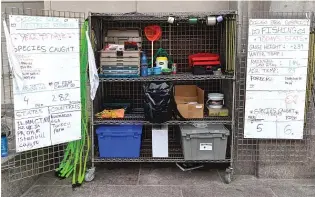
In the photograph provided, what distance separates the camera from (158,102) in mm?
3910

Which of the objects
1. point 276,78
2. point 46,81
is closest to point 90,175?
point 46,81

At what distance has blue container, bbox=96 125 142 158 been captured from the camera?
4.04 meters

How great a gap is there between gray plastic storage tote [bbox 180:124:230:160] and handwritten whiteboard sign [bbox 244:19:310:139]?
34 cm

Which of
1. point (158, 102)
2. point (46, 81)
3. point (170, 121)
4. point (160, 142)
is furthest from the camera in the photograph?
point (160, 142)

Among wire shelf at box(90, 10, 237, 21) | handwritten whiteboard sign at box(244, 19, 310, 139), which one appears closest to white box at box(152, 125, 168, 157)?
handwritten whiteboard sign at box(244, 19, 310, 139)

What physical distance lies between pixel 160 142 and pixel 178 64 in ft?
4.08

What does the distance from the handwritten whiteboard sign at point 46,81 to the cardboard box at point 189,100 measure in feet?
4.38

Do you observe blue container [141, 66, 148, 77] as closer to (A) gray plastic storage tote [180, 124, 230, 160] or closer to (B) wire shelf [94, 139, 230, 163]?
(A) gray plastic storage tote [180, 124, 230, 160]

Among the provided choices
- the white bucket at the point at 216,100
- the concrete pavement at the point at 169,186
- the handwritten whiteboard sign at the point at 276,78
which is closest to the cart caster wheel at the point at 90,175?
the concrete pavement at the point at 169,186

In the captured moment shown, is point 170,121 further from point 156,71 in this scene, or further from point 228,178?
point 228,178

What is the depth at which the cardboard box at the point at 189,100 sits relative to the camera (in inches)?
163

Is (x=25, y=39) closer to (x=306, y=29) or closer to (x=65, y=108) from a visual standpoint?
(x=65, y=108)

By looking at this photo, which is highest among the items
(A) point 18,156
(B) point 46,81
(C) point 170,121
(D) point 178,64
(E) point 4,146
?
(D) point 178,64

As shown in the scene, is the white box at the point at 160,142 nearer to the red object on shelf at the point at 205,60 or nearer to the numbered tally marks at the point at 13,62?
the red object on shelf at the point at 205,60
